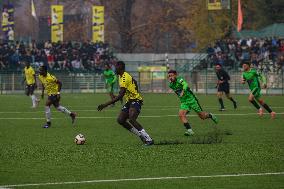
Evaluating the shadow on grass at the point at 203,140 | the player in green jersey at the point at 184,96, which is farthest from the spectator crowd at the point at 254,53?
the shadow on grass at the point at 203,140

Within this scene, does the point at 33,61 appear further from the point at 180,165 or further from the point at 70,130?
the point at 180,165

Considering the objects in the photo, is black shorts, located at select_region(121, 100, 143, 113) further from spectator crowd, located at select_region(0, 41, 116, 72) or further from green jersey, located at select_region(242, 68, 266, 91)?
spectator crowd, located at select_region(0, 41, 116, 72)

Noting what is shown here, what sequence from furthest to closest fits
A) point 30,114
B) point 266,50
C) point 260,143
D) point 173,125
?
point 266,50
point 30,114
point 173,125
point 260,143

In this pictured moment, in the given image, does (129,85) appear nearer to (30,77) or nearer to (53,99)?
(53,99)

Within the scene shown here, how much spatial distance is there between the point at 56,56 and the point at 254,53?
14.2 meters

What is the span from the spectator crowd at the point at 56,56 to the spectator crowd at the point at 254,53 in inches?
308

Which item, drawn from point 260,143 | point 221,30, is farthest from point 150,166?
point 221,30

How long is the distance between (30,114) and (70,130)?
952 centimetres

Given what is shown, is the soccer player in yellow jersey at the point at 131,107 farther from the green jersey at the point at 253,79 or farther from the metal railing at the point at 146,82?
the metal railing at the point at 146,82

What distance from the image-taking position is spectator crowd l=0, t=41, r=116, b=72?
59.6 m

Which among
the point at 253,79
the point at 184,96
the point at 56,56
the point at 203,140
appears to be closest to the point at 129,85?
the point at 203,140

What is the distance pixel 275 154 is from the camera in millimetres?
17266

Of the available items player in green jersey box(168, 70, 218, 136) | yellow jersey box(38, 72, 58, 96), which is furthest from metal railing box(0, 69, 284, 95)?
player in green jersey box(168, 70, 218, 136)

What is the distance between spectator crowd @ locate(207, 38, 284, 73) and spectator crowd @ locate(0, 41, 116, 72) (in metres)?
7.81
